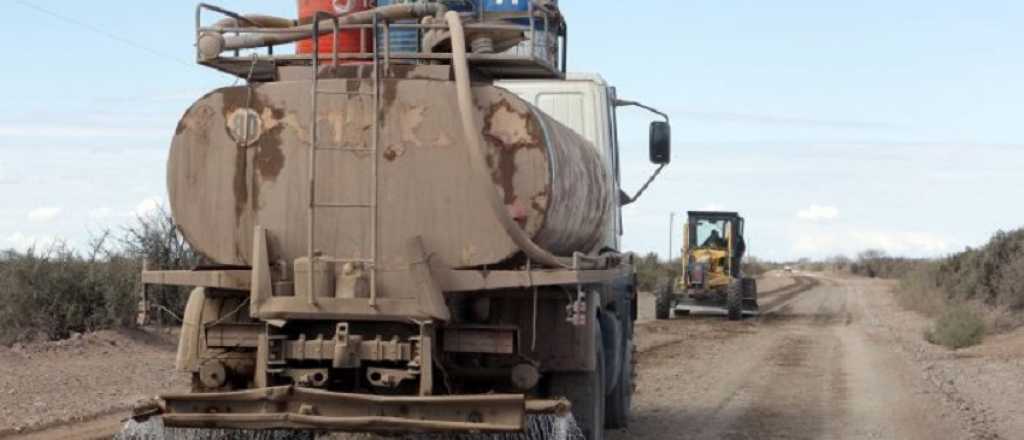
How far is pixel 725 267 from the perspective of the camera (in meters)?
40.9

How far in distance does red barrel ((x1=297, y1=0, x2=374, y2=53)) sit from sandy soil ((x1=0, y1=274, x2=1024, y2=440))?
3.77 metres

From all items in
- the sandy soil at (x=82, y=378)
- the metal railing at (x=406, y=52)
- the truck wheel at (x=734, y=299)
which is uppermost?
the metal railing at (x=406, y=52)

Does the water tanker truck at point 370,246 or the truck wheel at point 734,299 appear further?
the truck wheel at point 734,299

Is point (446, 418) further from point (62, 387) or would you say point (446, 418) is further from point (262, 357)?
point (62, 387)

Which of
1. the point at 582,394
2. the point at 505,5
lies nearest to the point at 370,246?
the point at 582,394

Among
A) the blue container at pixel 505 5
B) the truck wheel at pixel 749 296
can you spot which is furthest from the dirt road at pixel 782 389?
the truck wheel at pixel 749 296

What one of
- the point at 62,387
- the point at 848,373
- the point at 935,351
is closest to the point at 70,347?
the point at 62,387

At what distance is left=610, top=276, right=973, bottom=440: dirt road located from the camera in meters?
14.1

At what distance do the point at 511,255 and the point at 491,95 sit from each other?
985 millimetres

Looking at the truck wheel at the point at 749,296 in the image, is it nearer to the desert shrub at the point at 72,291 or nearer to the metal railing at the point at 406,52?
the desert shrub at the point at 72,291

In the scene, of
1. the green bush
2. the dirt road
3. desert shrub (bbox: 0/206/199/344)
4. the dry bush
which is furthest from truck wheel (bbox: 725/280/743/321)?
desert shrub (bbox: 0/206/199/344)

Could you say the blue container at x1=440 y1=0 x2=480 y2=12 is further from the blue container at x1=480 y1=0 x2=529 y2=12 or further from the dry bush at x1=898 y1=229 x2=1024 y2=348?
the dry bush at x1=898 y1=229 x2=1024 y2=348

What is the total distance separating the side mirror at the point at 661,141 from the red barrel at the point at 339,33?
3.02m

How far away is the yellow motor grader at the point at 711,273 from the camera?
39.9 meters
